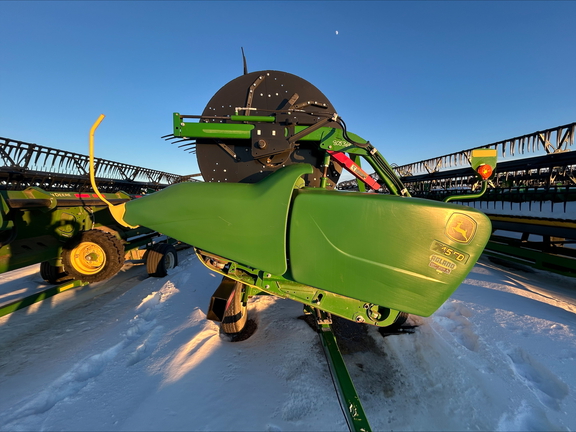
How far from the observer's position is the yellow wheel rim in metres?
3.67

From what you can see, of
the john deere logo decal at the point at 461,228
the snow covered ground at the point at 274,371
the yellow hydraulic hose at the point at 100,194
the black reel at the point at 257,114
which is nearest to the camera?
the john deere logo decal at the point at 461,228

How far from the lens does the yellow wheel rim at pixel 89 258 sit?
12.0 ft

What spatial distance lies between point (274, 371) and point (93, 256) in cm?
340

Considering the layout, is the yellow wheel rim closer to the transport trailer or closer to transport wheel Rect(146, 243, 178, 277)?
the transport trailer

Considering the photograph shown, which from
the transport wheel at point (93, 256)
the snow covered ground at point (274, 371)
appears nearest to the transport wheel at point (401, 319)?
the snow covered ground at point (274, 371)

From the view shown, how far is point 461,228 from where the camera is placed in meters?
1.40

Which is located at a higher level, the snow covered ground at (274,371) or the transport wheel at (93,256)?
the transport wheel at (93,256)

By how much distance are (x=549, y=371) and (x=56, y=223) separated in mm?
6425

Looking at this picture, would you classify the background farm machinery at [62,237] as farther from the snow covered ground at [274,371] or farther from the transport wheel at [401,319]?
the transport wheel at [401,319]

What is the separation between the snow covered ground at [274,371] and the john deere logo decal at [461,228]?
1438mm

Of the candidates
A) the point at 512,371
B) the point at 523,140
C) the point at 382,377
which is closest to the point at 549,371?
the point at 512,371

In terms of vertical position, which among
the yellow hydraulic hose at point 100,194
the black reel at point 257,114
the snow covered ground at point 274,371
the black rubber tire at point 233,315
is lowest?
the snow covered ground at point 274,371

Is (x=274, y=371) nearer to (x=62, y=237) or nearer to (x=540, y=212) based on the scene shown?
(x=62, y=237)

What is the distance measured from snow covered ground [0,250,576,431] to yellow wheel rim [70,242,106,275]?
25.8 inches
